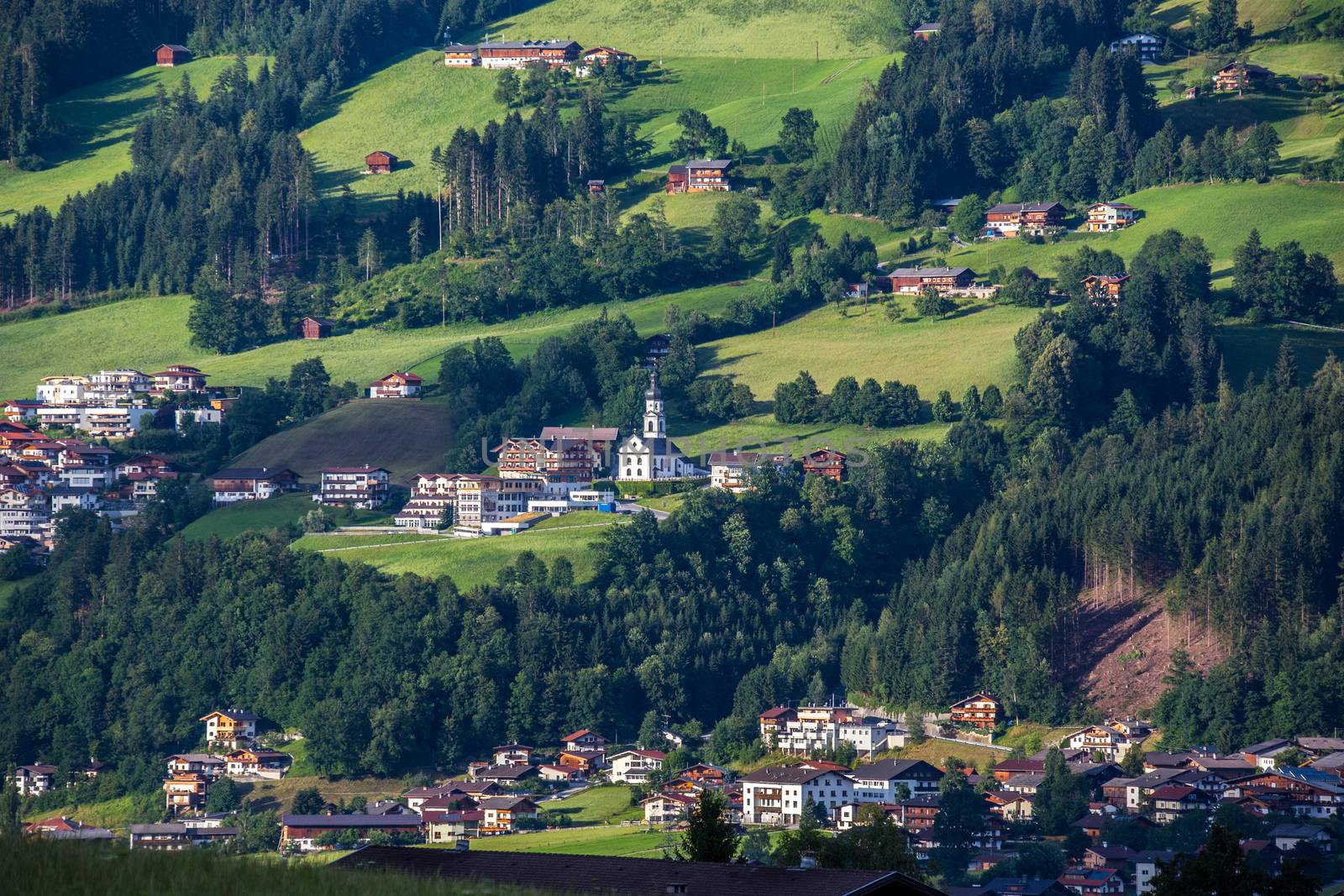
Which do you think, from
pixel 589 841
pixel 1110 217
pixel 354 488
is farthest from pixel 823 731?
pixel 1110 217

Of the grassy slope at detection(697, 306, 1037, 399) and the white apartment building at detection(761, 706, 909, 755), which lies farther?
the grassy slope at detection(697, 306, 1037, 399)

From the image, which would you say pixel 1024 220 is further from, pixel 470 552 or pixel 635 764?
pixel 635 764

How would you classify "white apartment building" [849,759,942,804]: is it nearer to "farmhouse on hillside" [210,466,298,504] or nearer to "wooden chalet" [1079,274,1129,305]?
"farmhouse on hillside" [210,466,298,504]

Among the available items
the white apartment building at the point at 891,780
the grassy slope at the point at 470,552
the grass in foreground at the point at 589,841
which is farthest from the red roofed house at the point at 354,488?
the white apartment building at the point at 891,780

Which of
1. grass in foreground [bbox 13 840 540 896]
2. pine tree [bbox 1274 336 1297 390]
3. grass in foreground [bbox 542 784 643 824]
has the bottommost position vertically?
grass in foreground [bbox 542 784 643 824]

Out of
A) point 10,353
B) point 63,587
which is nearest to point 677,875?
point 63,587

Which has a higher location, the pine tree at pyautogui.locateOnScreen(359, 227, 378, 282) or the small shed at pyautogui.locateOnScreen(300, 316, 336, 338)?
the pine tree at pyautogui.locateOnScreen(359, 227, 378, 282)

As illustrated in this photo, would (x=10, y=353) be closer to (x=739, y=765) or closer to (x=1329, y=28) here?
(x=739, y=765)

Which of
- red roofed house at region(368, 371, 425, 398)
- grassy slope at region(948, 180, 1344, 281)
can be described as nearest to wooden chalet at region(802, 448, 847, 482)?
red roofed house at region(368, 371, 425, 398)
